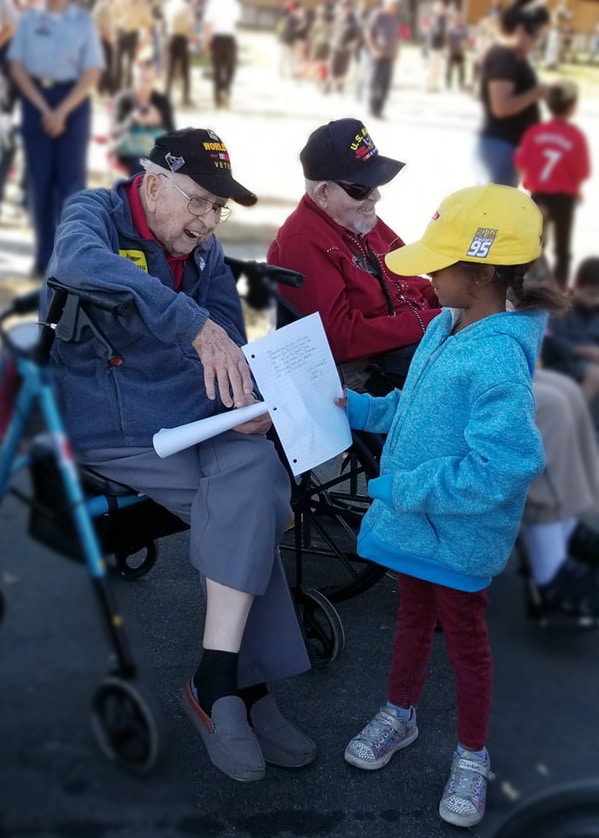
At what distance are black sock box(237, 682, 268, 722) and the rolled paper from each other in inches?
22.1

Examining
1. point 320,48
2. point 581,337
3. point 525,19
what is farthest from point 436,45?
point 581,337

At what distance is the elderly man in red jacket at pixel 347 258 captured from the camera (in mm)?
2953

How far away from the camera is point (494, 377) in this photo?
2.02 meters

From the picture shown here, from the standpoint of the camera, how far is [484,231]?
6.74ft

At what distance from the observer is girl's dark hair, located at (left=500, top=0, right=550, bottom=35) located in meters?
5.92

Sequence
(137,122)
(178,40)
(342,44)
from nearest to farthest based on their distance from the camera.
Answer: (137,122)
(178,40)
(342,44)

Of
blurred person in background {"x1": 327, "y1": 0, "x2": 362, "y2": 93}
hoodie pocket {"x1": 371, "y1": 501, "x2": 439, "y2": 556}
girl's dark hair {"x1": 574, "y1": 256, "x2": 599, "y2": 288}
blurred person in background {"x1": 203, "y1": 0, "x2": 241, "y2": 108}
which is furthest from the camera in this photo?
blurred person in background {"x1": 327, "y1": 0, "x2": 362, "y2": 93}

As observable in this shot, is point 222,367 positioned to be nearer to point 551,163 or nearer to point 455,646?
point 455,646

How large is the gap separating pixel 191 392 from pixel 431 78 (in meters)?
21.2

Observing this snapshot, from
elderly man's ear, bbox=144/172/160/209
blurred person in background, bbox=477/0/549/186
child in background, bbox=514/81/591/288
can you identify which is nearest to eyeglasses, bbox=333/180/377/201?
elderly man's ear, bbox=144/172/160/209

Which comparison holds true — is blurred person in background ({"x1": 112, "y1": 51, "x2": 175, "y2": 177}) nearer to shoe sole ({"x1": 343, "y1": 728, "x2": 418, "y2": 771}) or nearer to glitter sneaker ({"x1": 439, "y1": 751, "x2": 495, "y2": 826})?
shoe sole ({"x1": 343, "y1": 728, "x2": 418, "y2": 771})

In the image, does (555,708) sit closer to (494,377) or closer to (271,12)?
(494,377)

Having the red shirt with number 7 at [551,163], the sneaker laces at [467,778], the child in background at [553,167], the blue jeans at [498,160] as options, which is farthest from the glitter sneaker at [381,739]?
the blue jeans at [498,160]

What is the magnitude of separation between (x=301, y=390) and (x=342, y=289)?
603 mm
